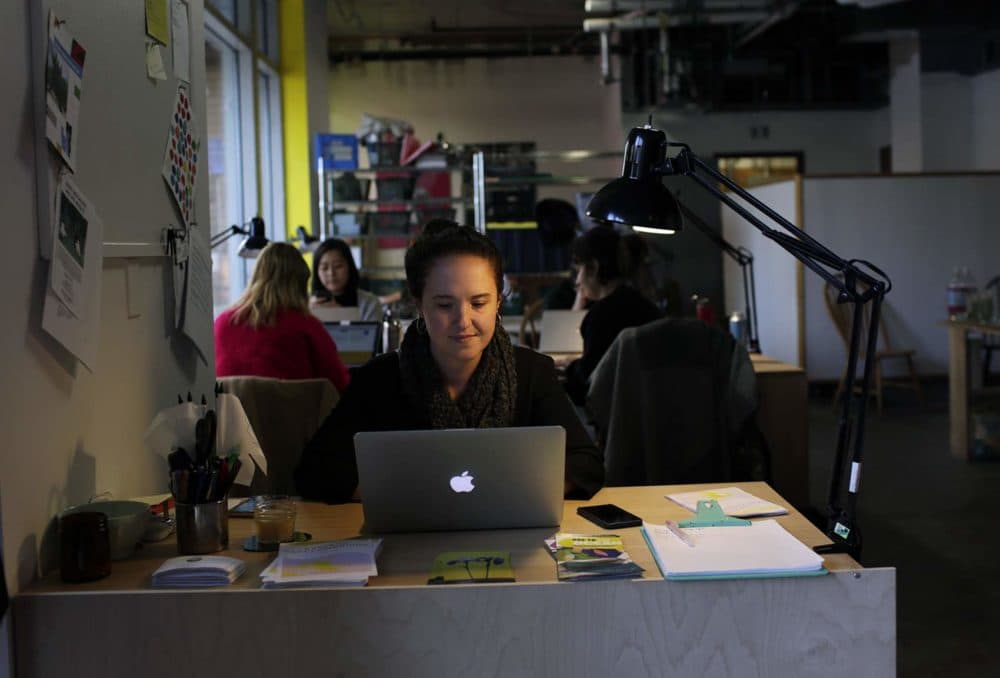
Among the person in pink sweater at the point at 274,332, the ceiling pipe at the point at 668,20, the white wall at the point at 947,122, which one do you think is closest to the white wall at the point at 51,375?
the person in pink sweater at the point at 274,332

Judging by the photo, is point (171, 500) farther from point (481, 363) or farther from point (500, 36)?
point (500, 36)

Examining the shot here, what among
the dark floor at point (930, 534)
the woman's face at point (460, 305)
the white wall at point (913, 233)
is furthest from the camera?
the white wall at point (913, 233)

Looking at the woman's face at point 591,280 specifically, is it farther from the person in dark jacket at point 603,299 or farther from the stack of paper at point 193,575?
the stack of paper at point 193,575

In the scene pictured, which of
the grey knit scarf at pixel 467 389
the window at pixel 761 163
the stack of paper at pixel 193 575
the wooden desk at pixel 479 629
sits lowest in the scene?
the wooden desk at pixel 479 629

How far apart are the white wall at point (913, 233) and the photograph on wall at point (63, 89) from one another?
7.03 m

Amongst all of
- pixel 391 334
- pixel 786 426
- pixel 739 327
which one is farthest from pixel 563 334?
pixel 786 426

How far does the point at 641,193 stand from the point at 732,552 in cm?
72

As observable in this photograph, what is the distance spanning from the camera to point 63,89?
1924 millimetres

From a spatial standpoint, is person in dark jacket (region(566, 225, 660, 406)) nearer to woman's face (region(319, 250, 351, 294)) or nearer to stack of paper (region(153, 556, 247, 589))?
woman's face (region(319, 250, 351, 294))

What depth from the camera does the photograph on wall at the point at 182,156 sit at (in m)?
2.53

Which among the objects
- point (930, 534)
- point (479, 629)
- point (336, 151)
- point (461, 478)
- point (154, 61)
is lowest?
point (930, 534)

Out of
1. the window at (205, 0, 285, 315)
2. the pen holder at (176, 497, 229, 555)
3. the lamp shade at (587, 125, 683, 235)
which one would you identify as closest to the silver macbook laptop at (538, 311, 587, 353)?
the window at (205, 0, 285, 315)

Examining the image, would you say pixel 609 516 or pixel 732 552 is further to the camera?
pixel 609 516

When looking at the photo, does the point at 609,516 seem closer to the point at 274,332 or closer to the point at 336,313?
the point at 274,332
